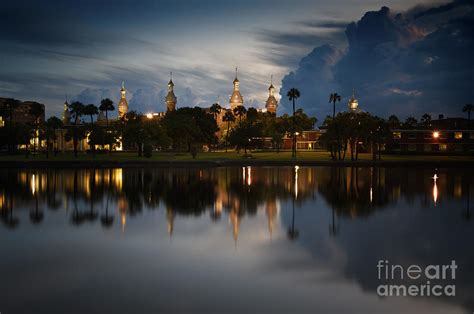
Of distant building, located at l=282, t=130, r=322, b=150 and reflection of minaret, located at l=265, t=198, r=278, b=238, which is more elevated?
distant building, located at l=282, t=130, r=322, b=150

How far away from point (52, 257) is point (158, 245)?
3781mm

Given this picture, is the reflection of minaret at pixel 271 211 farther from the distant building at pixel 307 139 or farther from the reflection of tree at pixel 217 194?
the distant building at pixel 307 139

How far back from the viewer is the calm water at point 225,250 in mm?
12102

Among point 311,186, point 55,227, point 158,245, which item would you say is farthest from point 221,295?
point 311,186

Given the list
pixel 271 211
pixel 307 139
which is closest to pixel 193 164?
pixel 271 211

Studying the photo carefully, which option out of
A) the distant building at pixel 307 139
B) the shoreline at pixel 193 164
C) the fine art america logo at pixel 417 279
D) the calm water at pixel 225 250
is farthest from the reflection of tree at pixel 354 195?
the distant building at pixel 307 139

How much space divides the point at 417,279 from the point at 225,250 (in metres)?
6.61

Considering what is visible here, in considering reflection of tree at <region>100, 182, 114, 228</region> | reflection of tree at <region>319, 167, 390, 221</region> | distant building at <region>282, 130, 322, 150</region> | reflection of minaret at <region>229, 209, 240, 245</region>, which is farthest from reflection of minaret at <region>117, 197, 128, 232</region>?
distant building at <region>282, 130, 322, 150</region>

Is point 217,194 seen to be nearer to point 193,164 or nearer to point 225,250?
point 225,250

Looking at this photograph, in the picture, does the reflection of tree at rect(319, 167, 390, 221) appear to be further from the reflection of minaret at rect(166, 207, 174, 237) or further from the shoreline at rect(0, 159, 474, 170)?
the shoreline at rect(0, 159, 474, 170)

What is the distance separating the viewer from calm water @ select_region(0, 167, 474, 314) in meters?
12.1

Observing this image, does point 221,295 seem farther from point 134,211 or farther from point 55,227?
point 134,211

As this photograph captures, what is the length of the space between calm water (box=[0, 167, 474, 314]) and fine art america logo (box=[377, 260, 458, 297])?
27cm

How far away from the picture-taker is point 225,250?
1714 centimetres
